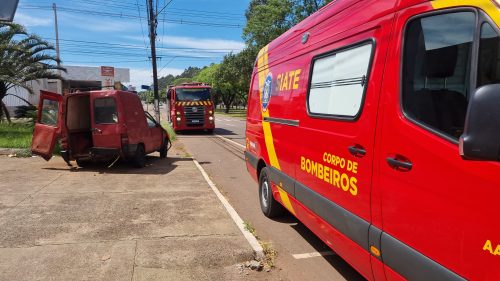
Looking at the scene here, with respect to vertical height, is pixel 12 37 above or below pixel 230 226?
above

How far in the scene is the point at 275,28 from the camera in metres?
35.9

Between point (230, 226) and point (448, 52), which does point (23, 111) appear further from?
point (448, 52)

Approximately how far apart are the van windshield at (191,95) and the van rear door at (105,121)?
13653mm

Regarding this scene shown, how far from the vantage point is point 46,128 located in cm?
1064

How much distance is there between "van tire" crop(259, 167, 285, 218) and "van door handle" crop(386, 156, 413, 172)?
347 centimetres

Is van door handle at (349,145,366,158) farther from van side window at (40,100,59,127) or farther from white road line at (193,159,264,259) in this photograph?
van side window at (40,100,59,127)

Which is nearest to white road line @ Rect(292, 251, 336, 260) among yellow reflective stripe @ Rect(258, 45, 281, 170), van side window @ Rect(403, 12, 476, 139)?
yellow reflective stripe @ Rect(258, 45, 281, 170)

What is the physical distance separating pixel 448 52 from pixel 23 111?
2631 centimetres

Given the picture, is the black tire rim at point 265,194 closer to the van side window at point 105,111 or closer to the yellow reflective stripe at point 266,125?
the yellow reflective stripe at point 266,125

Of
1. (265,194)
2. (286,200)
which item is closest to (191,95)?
(265,194)

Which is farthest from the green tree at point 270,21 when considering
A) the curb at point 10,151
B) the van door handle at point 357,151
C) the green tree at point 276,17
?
the van door handle at point 357,151

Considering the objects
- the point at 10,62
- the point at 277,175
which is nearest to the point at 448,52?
the point at 277,175

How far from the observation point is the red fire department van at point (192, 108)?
954 inches

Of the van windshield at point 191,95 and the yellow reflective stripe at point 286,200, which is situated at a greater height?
the van windshield at point 191,95
